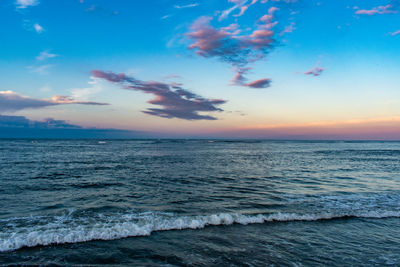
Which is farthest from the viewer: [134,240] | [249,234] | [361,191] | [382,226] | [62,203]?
[361,191]

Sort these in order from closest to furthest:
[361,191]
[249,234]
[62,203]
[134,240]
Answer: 1. [134,240]
2. [249,234]
3. [62,203]
4. [361,191]

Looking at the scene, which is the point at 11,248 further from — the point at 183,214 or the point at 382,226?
the point at 382,226

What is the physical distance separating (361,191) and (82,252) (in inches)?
705

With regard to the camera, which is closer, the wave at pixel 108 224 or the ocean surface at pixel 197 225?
the ocean surface at pixel 197 225

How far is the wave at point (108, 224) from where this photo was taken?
25.7 ft

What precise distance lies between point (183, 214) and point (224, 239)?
3.08 meters

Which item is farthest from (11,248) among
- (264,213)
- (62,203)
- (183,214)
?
(264,213)

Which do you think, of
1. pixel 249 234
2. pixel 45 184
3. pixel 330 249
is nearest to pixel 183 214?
pixel 249 234

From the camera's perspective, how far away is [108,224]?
367 inches

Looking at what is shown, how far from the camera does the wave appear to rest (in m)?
7.82

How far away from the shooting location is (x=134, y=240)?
8.01 m

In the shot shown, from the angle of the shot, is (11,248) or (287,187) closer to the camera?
(11,248)

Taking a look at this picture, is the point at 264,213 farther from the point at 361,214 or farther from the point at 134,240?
the point at 134,240

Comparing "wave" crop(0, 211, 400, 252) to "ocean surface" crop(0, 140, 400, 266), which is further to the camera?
"wave" crop(0, 211, 400, 252)
